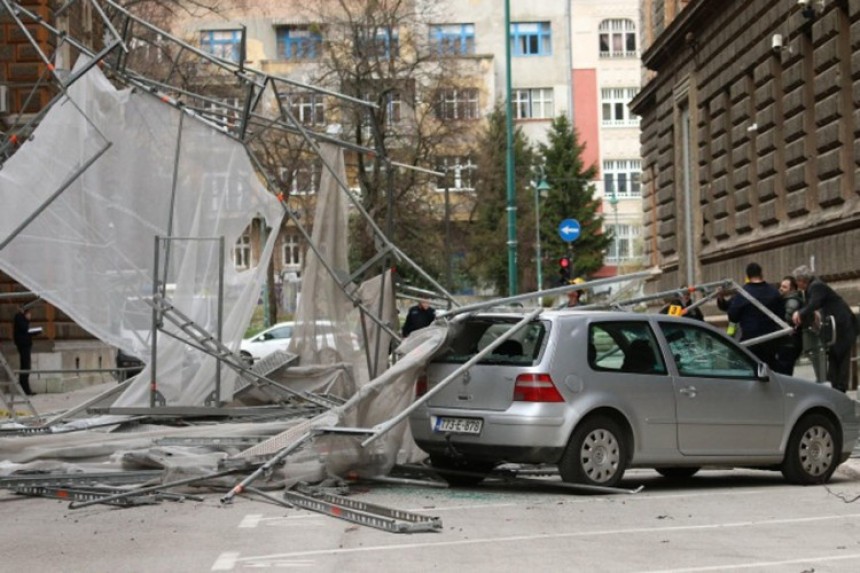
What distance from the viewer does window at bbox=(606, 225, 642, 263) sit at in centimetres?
8994

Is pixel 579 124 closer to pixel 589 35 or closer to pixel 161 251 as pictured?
pixel 589 35

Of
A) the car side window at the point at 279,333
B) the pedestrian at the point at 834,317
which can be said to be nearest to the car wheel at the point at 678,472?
the pedestrian at the point at 834,317

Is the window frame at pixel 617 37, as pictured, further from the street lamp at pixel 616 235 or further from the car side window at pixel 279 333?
the car side window at pixel 279 333

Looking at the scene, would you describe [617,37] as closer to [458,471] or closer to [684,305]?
[684,305]

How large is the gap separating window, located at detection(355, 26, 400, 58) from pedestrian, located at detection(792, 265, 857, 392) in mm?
35616

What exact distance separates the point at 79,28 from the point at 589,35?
59.8 metres

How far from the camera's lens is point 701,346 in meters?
13.2

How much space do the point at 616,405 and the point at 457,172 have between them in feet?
183

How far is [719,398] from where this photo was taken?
515 inches

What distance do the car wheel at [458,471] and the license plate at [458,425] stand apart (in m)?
0.49

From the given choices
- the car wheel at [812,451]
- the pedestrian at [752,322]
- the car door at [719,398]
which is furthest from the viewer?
the pedestrian at [752,322]

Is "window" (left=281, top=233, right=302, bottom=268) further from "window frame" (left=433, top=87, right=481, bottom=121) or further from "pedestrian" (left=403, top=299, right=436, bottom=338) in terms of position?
"pedestrian" (left=403, top=299, right=436, bottom=338)

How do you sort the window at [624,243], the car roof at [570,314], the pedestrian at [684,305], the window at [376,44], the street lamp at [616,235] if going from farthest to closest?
the window at [624,243] → the street lamp at [616,235] → the window at [376,44] → the pedestrian at [684,305] → the car roof at [570,314]

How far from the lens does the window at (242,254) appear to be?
1936 cm
